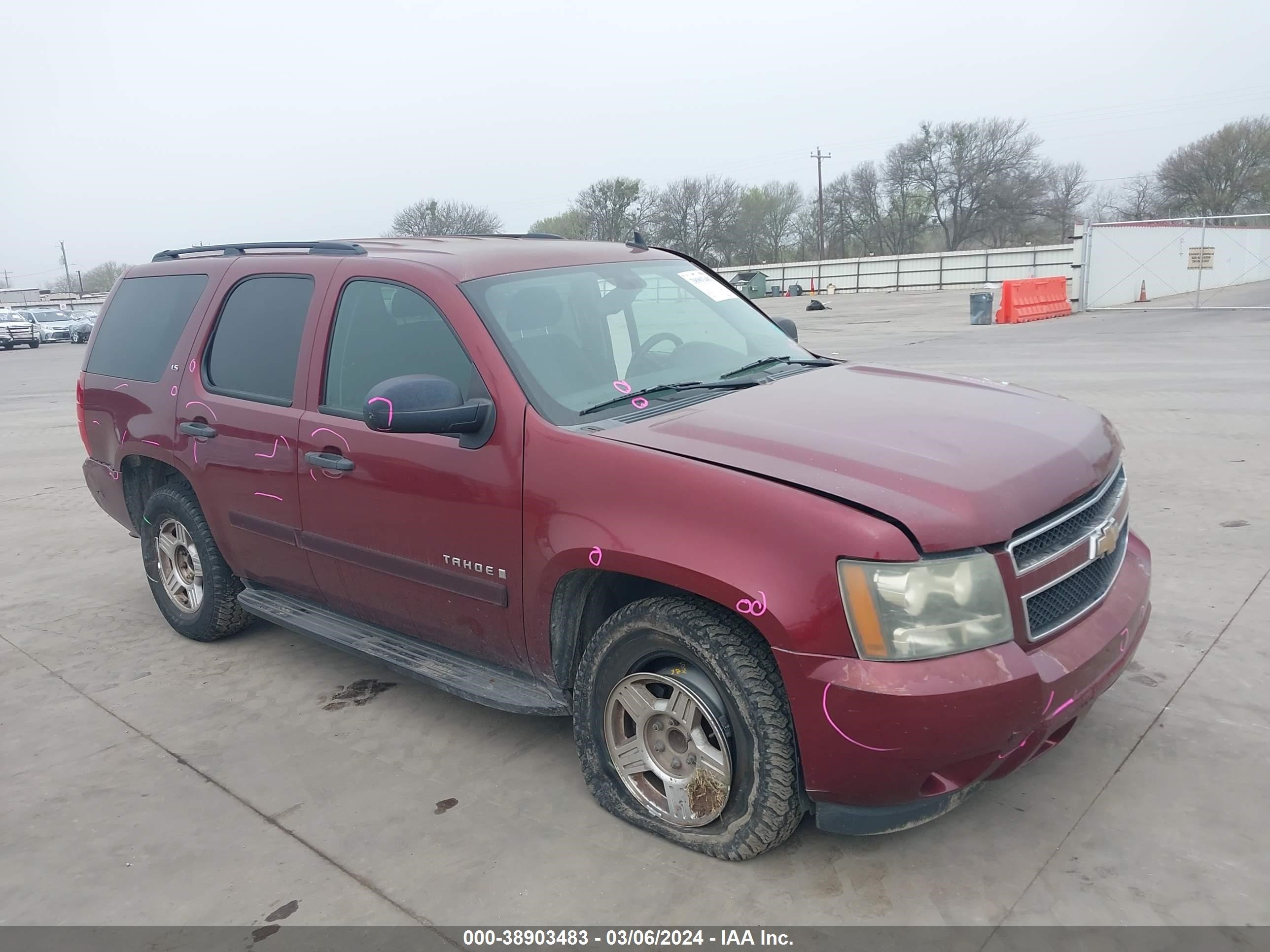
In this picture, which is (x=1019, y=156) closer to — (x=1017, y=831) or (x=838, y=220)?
(x=838, y=220)

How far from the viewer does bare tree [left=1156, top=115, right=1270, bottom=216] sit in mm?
53281

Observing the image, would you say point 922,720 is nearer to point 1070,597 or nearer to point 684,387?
point 1070,597

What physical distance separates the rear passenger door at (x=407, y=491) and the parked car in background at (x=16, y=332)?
42251 mm

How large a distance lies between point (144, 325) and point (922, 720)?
14.5 ft

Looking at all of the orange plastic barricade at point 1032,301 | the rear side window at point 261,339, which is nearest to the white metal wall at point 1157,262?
the orange plastic barricade at point 1032,301

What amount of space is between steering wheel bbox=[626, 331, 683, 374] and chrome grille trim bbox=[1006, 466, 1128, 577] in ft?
4.98

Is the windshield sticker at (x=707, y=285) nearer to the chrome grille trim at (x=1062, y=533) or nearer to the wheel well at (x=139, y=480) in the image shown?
the chrome grille trim at (x=1062, y=533)

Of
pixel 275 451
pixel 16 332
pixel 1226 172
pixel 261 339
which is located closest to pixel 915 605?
pixel 275 451

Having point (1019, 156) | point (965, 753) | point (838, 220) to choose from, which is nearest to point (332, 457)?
point (965, 753)

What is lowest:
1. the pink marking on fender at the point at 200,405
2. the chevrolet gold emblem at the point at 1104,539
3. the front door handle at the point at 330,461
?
the chevrolet gold emblem at the point at 1104,539

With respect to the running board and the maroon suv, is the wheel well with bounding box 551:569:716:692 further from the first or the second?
the running board

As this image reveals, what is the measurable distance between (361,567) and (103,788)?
122 centimetres

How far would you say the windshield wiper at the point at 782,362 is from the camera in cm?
379

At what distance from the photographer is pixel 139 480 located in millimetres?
5219
